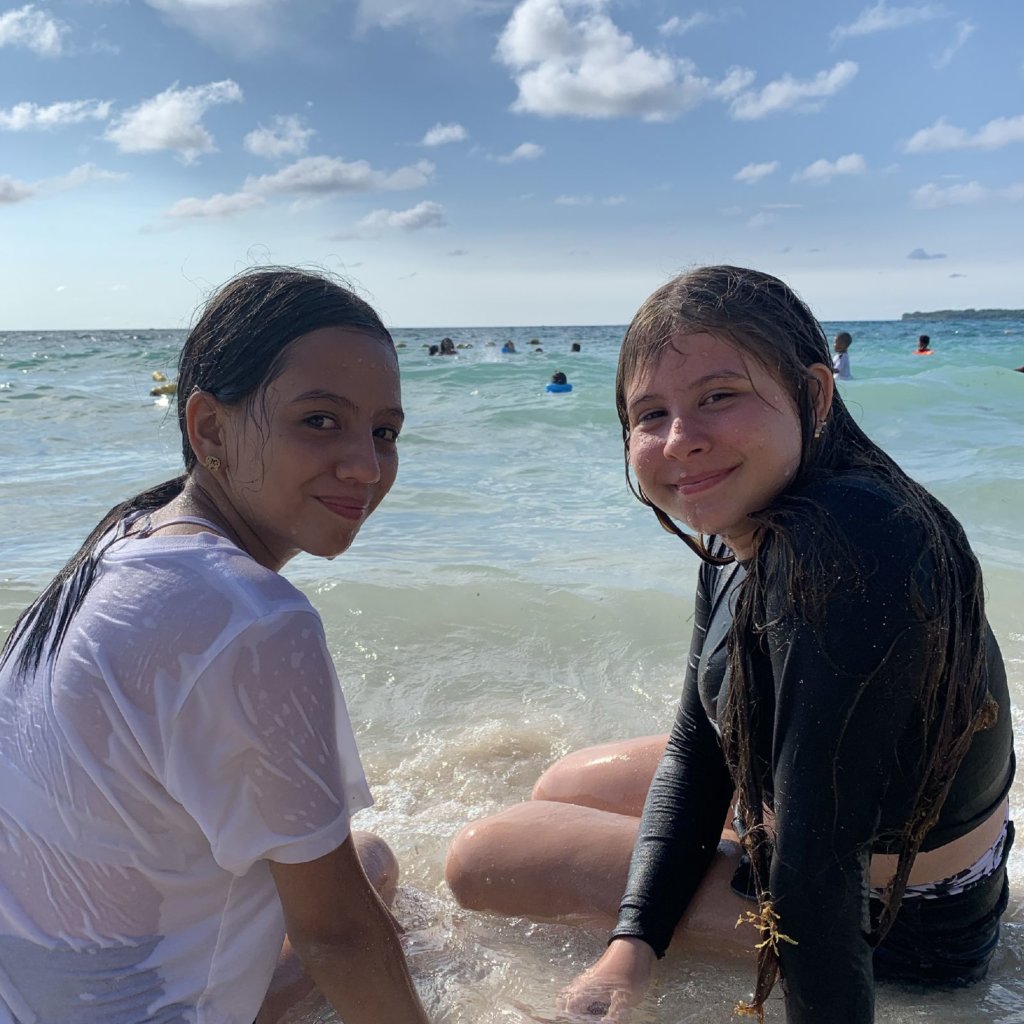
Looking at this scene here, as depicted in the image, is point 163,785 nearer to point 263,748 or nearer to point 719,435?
point 263,748

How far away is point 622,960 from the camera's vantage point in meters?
2.04

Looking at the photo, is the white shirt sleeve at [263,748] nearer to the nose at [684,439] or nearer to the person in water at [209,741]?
the person in water at [209,741]

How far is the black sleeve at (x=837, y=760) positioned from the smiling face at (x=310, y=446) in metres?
0.75

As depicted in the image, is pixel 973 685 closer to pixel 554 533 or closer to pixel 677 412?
pixel 677 412

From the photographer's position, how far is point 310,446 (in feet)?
5.25

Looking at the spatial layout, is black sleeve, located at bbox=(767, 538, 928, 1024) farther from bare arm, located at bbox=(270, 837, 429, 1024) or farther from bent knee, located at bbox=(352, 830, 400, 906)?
bent knee, located at bbox=(352, 830, 400, 906)

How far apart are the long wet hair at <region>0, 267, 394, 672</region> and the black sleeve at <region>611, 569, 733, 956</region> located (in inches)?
44.5

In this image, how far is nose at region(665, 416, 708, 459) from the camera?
176 cm

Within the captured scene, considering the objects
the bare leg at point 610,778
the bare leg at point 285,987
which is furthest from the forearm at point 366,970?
the bare leg at point 610,778

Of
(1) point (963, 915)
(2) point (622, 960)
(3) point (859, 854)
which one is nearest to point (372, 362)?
(3) point (859, 854)

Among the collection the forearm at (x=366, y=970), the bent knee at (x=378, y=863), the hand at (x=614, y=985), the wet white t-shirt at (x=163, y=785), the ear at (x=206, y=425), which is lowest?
the hand at (x=614, y=985)

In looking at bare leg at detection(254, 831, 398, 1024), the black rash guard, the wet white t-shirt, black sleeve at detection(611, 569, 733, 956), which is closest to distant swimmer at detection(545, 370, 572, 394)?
black sleeve at detection(611, 569, 733, 956)

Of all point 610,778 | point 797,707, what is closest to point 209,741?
point 797,707

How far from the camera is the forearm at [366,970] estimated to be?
1376 millimetres
